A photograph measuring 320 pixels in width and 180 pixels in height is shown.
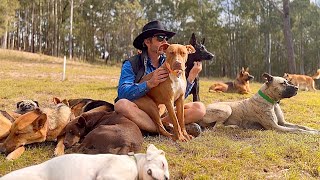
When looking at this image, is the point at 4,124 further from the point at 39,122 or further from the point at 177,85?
the point at 177,85

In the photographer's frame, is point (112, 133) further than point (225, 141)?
No

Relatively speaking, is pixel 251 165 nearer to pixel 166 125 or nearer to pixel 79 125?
pixel 166 125

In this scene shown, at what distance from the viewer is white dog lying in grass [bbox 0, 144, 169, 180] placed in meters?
3.06

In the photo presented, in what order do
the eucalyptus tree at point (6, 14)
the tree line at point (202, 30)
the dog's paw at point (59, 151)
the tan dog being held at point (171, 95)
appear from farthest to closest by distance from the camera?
the tree line at point (202, 30)
the eucalyptus tree at point (6, 14)
the tan dog being held at point (171, 95)
the dog's paw at point (59, 151)

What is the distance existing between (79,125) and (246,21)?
3780 cm

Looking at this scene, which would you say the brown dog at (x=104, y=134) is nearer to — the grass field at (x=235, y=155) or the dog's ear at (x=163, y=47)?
the grass field at (x=235, y=155)

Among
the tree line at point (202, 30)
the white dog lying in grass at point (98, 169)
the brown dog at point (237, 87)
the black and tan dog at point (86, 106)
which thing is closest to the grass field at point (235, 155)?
the white dog lying in grass at point (98, 169)

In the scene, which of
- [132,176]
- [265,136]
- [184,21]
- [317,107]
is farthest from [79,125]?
[184,21]

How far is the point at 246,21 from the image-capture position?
40281mm

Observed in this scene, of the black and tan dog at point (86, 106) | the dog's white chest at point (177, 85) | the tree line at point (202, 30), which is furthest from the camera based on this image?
the tree line at point (202, 30)

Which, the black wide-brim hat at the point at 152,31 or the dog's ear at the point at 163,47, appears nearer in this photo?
the dog's ear at the point at 163,47

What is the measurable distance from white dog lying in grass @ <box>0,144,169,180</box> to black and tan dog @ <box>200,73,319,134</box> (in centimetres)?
362

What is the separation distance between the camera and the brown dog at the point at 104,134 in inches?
167

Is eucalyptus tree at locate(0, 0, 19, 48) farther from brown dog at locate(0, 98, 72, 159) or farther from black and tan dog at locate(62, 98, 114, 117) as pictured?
brown dog at locate(0, 98, 72, 159)
